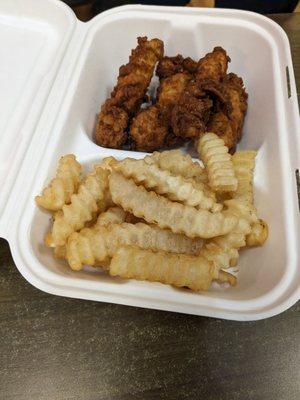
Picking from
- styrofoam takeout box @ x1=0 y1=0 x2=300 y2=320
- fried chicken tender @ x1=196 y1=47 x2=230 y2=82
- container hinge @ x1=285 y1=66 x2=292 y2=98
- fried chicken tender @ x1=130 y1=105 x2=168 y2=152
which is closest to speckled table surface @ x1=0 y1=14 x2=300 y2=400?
styrofoam takeout box @ x1=0 y1=0 x2=300 y2=320

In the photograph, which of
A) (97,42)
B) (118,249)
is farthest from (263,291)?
(97,42)

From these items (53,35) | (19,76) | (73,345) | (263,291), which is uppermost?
(53,35)

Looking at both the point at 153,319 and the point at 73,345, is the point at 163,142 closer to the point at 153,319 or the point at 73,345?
the point at 153,319

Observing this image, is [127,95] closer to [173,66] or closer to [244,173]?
[173,66]

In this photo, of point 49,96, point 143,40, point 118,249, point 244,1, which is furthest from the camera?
point 244,1

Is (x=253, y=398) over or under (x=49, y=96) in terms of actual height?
under

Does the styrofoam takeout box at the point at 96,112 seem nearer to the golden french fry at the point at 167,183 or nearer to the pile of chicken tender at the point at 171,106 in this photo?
the pile of chicken tender at the point at 171,106

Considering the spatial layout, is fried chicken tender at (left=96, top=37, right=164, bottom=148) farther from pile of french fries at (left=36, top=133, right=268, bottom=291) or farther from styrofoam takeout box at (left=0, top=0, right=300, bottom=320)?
pile of french fries at (left=36, top=133, right=268, bottom=291)

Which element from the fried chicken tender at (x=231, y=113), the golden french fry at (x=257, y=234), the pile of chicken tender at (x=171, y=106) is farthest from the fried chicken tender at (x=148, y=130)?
the golden french fry at (x=257, y=234)
